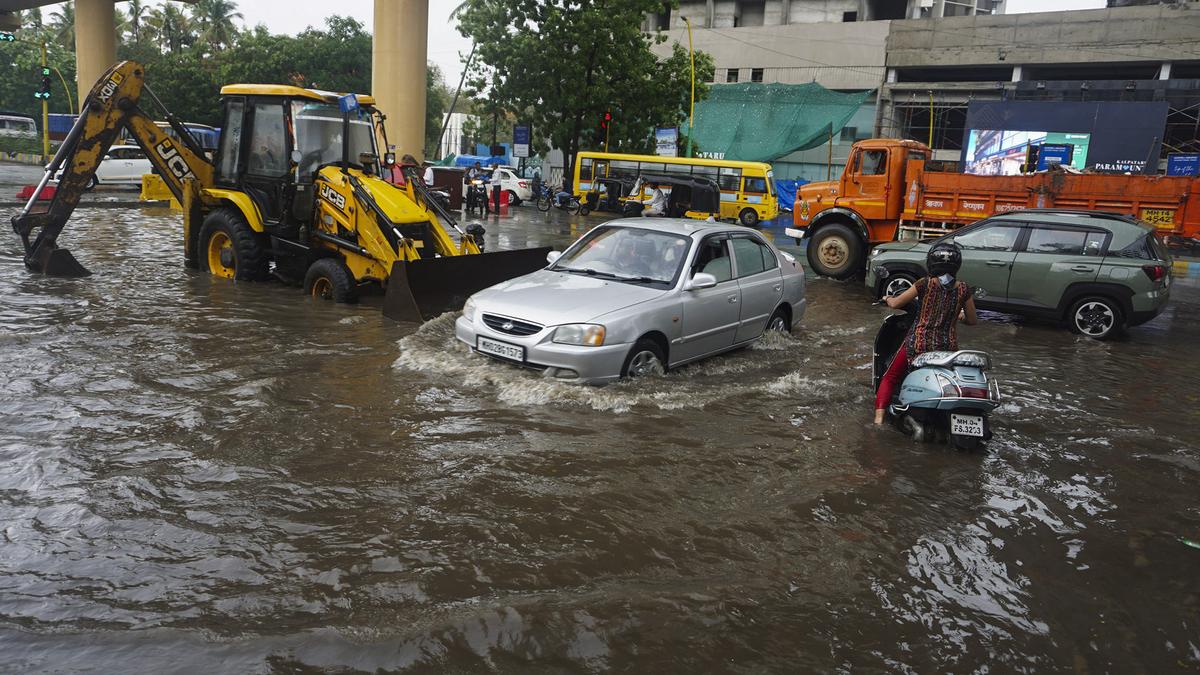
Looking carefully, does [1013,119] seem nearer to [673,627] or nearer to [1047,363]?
[1047,363]

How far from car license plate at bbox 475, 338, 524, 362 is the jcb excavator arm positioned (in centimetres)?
722

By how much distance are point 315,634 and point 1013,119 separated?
38.2 m

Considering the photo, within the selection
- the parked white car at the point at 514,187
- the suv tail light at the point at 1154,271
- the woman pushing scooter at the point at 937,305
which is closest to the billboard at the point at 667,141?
the parked white car at the point at 514,187

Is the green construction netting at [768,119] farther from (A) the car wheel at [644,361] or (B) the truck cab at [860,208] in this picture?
(A) the car wheel at [644,361]

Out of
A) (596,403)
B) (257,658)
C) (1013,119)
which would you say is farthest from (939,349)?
(1013,119)

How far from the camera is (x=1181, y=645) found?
3.85 m

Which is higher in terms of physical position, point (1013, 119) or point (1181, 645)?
point (1013, 119)

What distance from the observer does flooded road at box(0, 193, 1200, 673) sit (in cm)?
364

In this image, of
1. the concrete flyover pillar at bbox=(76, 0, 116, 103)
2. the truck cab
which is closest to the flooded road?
the truck cab

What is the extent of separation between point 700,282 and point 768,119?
33200 millimetres

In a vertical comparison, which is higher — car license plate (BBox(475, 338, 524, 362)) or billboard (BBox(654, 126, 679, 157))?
billboard (BBox(654, 126, 679, 157))

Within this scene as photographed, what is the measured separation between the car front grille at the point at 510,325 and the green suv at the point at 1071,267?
22.0ft

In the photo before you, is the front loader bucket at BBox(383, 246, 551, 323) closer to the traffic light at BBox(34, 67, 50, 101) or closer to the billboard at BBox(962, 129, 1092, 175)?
the billboard at BBox(962, 129, 1092, 175)


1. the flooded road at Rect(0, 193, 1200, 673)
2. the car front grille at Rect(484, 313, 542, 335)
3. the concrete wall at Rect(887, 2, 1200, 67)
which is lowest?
the flooded road at Rect(0, 193, 1200, 673)
